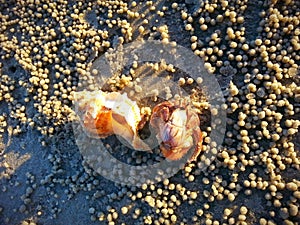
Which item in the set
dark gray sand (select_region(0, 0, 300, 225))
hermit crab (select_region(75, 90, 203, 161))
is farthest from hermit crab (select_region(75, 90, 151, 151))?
dark gray sand (select_region(0, 0, 300, 225))

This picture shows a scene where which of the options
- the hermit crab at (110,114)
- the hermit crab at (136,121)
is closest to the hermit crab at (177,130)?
the hermit crab at (136,121)

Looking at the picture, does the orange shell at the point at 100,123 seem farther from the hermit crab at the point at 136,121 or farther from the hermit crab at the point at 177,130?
the hermit crab at the point at 177,130

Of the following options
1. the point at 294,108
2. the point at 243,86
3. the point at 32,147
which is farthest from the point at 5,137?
the point at 294,108

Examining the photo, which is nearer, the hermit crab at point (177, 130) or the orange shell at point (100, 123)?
the hermit crab at point (177, 130)

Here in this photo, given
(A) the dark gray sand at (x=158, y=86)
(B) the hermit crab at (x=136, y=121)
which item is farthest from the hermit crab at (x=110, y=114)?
(A) the dark gray sand at (x=158, y=86)

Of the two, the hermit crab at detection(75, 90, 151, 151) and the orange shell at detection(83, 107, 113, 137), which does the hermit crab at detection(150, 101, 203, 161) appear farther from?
the orange shell at detection(83, 107, 113, 137)

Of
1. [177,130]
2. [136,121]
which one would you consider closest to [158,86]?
[136,121]
